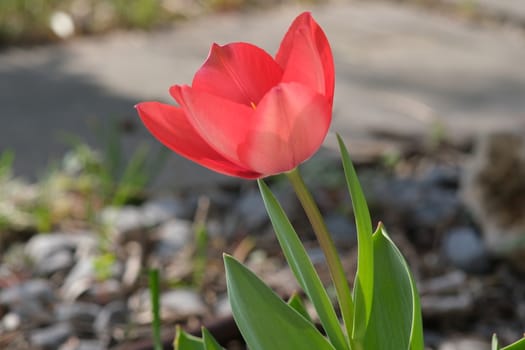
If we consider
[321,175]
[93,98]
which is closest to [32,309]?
[321,175]

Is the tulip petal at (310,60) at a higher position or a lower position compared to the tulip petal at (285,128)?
higher

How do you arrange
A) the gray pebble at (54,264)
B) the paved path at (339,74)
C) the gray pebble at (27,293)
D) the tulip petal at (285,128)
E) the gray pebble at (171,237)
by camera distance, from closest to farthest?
the tulip petal at (285,128)
the gray pebble at (27,293)
the gray pebble at (54,264)
the gray pebble at (171,237)
the paved path at (339,74)

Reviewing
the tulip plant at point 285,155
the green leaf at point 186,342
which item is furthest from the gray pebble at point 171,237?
the tulip plant at point 285,155

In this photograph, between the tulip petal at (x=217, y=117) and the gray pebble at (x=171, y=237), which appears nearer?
the tulip petal at (x=217, y=117)

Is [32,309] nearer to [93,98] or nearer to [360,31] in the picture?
[93,98]

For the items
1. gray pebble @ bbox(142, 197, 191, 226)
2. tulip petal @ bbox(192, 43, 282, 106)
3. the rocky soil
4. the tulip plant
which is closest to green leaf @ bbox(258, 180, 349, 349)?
the tulip plant

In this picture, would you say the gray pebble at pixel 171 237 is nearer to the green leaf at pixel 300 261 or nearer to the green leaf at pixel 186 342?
the green leaf at pixel 186 342
